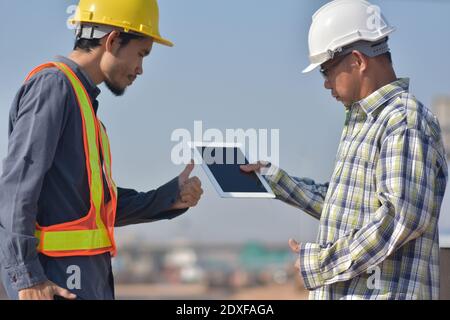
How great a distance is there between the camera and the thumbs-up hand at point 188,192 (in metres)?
3.31

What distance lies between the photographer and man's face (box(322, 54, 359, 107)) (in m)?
3.03

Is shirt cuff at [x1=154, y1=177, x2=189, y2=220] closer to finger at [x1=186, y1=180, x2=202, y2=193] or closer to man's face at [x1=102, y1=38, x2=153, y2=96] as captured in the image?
finger at [x1=186, y1=180, x2=202, y2=193]

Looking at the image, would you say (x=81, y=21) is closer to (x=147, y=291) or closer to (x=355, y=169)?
(x=355, y=169)

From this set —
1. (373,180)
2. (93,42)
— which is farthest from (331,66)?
(93,42)

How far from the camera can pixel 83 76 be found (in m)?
2.80

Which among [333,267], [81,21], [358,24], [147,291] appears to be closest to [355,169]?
[333,267]

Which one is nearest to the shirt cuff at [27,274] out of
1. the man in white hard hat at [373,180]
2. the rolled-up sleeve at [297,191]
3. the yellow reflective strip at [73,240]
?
the yellow reflective strip at [73,240]

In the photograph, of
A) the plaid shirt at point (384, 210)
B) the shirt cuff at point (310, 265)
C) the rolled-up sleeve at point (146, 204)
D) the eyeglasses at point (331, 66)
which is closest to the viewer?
the plaid shirt at point (384, 210)

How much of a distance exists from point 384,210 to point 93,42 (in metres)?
1.15

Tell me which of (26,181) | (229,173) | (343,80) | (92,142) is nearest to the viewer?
(26,181)

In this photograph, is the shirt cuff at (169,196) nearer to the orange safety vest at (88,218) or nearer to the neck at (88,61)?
the orange safety vest at (88,218)

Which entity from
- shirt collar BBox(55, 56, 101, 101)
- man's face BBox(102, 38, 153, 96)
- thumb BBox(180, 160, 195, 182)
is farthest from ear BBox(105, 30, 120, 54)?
thumb BBox(180, 160, 195, 182)

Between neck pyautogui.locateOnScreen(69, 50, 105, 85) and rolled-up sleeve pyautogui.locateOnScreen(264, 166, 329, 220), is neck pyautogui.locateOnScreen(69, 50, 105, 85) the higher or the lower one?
the higher one

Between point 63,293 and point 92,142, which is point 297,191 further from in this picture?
point 63,293
